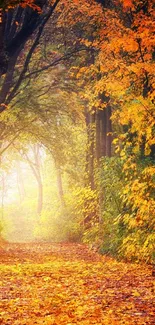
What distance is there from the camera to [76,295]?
24.8 feet

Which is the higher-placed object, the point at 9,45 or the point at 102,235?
the point at 9,45

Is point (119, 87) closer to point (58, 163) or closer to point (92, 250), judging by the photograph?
point (92, 250)

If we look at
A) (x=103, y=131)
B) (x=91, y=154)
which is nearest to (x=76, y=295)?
(x=103, y=131)

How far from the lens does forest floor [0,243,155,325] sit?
6.08m

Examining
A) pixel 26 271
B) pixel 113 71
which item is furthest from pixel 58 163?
pixel 26 271

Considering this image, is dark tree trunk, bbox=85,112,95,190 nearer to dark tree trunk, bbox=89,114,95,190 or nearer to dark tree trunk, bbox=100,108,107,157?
dark tree trunk, bbox=89,114,95,190

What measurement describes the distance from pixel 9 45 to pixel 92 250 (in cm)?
830

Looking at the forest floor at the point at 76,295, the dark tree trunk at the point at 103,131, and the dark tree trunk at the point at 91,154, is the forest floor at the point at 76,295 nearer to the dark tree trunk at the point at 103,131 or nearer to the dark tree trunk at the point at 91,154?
the dark tree trunk at the point at 103,131

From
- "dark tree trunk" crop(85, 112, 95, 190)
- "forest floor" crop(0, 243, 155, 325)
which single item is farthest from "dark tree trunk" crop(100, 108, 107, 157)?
"forest floor" crop(0, 243, 155, 325)

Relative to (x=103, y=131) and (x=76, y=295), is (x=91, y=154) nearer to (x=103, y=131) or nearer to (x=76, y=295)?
(x=103, y=131)

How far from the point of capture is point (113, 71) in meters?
14.9

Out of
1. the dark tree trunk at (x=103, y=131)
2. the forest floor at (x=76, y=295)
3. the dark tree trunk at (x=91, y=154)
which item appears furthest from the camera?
the dark tree trunk at (x=91, y=154)

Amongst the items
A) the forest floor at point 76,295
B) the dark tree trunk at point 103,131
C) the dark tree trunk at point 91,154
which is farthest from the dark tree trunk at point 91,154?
the forest floor at point 76,295

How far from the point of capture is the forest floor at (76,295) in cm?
608
